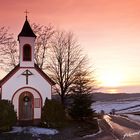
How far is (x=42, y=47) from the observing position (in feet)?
177

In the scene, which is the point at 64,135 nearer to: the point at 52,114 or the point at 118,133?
the point at 118,133

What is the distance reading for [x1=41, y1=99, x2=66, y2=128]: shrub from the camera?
3409 centimetres

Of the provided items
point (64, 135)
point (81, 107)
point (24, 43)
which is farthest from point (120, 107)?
point (64, 135)

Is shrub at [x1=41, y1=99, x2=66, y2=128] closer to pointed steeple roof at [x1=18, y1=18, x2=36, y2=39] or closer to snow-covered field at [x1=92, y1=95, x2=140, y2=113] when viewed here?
pointed steeple roof at [x1=18, y1=18, x2=36, y2=39]

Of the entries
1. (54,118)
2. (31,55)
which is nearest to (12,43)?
(31,55)

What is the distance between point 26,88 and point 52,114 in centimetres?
459

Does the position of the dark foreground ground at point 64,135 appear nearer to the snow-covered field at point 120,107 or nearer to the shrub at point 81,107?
the shrub at point 81,107

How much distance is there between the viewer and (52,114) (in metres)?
34.4

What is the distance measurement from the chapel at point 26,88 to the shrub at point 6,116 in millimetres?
4542

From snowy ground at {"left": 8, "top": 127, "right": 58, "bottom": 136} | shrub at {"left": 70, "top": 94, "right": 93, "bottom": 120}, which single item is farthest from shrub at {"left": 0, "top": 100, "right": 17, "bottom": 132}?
shrub at {"left": 70, "top": 94, "right": 93, "bottom": 120}

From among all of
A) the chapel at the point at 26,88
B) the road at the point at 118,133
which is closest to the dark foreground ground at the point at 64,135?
the road at the point at 118,133

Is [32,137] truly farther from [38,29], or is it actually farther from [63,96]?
[38,29]

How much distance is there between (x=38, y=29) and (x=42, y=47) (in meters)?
2.79

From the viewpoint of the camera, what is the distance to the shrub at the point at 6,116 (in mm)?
31073
